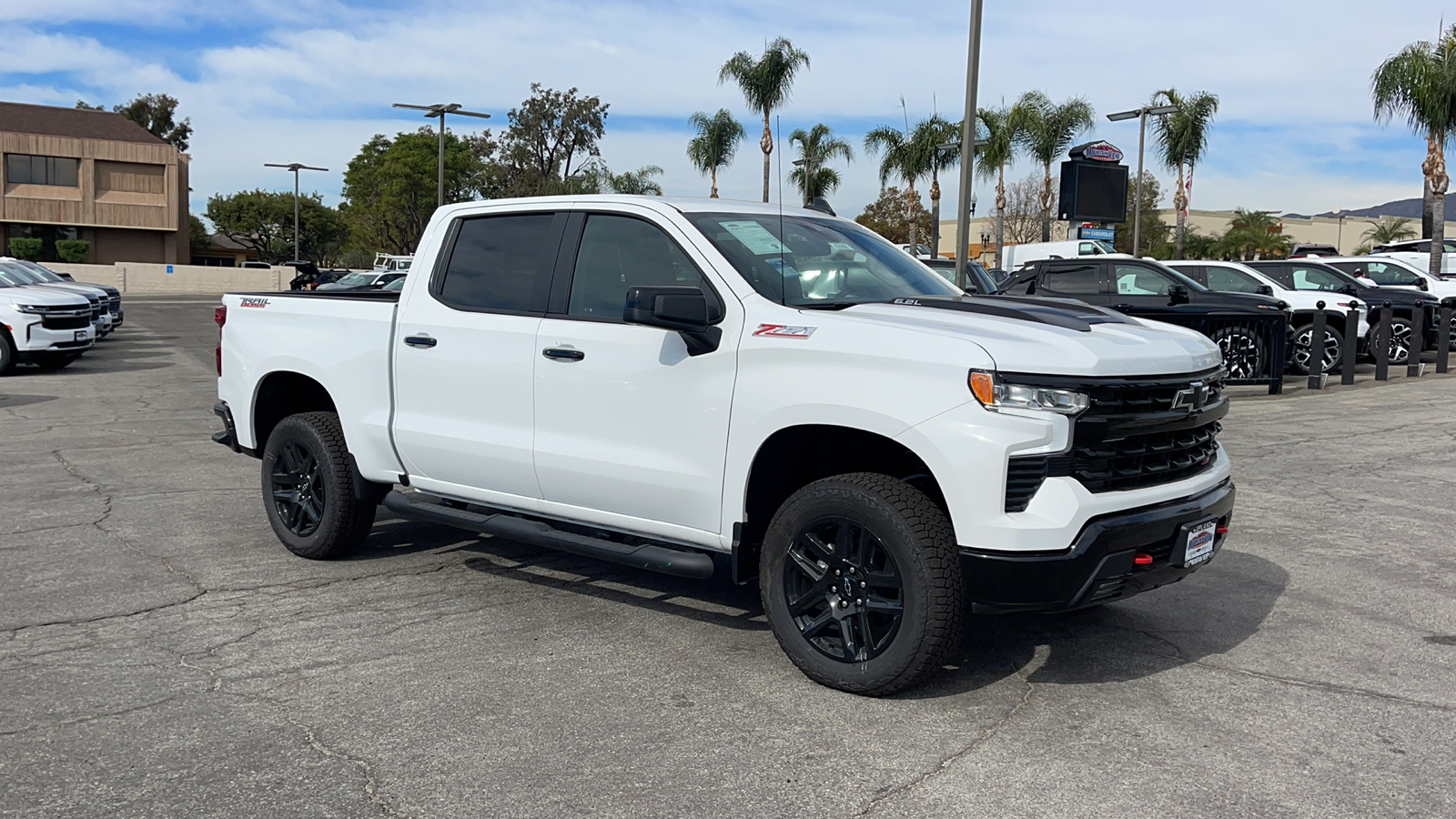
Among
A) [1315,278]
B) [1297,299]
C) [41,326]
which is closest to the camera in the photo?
[41,326]

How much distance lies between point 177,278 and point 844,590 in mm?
70226

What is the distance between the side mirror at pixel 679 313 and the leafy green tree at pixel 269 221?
9298cm

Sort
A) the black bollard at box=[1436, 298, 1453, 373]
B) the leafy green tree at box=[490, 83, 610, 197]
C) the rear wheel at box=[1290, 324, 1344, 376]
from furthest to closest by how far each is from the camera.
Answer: the leafy green tree at box=[490, 83, 610, 197]
the black bollard at box=[1436, 298, 1453, 373]
the rear wheel at box=[1290, 324, 1344, 376]

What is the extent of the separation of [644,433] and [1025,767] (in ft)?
6.61

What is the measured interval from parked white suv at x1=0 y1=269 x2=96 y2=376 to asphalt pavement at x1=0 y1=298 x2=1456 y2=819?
444 inches

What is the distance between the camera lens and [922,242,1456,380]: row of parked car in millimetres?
14578

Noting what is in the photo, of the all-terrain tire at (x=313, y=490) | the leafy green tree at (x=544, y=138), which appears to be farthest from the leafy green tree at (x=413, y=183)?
the all-terrain tire at (x=313, y=490)

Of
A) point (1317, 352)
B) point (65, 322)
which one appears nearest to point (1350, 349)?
point (1317, 352)

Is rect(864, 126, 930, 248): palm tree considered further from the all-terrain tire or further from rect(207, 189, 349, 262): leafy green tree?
rect(207, 189, 349, 262): leafy green tree

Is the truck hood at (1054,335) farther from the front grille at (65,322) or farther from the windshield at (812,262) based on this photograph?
the front grille at (65,322)

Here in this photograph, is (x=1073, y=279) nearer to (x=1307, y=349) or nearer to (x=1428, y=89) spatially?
(x=1307, y=349)

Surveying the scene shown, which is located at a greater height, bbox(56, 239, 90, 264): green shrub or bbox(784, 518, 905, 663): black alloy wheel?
bbox(56, 239, 90, 264): green shrub

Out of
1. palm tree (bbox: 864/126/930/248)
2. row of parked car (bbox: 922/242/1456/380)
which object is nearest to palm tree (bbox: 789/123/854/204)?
palm tree (bbox: 864/126/930/248)

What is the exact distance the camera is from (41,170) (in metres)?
67.2
